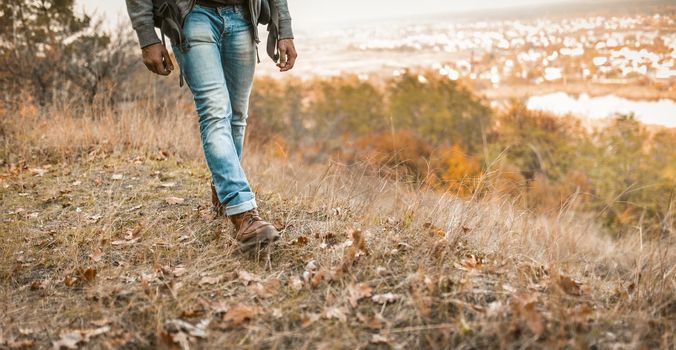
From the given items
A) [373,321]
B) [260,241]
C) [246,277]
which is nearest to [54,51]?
[260,241]

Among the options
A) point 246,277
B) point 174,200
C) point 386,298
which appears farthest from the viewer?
point 174,200

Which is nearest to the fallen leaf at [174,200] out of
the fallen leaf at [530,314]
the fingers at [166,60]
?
A: the fingers at [166,60]

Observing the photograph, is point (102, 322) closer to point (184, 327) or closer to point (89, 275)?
point (184, 327)

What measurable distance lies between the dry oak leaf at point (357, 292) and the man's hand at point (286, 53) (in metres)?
1.56

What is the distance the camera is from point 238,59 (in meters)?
3.12

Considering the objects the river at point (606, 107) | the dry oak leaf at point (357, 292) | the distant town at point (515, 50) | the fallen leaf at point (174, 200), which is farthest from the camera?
the river at point (606, 107)

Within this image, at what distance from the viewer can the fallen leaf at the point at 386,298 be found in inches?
92.7

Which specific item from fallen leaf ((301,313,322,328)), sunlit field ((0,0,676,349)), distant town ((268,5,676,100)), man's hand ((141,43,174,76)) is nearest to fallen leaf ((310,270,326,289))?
sunlit field ((0,0,676,349))

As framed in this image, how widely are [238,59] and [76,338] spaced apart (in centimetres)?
176

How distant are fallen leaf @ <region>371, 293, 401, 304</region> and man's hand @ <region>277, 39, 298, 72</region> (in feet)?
5.40

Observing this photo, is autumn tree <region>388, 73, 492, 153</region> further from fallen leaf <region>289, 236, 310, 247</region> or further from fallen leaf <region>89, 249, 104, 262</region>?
fallen leaf <region>89, 249, 104, 262</region>

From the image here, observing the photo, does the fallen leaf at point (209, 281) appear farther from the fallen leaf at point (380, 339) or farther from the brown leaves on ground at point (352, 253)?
the fallen leaf at point (380, 339)

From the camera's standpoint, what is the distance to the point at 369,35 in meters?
84.0

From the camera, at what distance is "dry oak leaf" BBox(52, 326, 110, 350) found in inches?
81.0
